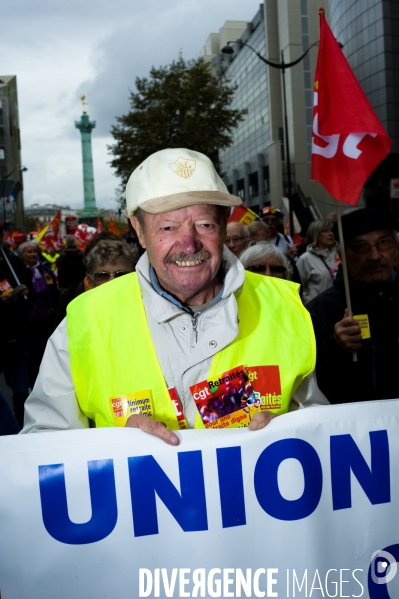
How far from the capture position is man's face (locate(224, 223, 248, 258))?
728 centimetres

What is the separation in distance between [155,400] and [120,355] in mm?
201

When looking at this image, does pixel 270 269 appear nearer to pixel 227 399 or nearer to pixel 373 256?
pixel 373 256

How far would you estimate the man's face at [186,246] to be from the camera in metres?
2.43

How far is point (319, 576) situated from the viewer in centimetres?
214

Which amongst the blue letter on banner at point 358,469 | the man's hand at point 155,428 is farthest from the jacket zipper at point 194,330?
the blue letter on banner at point 358,469

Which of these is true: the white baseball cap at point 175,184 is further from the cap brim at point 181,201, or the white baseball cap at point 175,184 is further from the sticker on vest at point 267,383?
the sticker on vest at point 267,383

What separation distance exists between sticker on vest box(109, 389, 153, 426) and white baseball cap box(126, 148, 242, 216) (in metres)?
0.64

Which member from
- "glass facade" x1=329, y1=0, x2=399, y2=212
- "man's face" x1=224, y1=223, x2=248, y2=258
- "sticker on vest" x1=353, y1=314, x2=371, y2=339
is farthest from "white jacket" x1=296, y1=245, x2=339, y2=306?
"glass facade" x1=329, y1=0, x2=399, y2=212

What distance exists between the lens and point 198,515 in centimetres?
217

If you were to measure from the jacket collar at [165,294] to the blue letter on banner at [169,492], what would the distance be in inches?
19.1

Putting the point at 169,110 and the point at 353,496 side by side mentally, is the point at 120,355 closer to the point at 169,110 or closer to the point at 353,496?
the point at 353,496

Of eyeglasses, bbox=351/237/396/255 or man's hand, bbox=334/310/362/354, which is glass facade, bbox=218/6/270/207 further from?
man's hand, bbox=334/310/362/354

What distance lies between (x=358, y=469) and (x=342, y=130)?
7.04 feet

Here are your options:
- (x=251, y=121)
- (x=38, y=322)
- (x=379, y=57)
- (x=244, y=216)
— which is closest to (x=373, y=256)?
(x=38, y=322)
